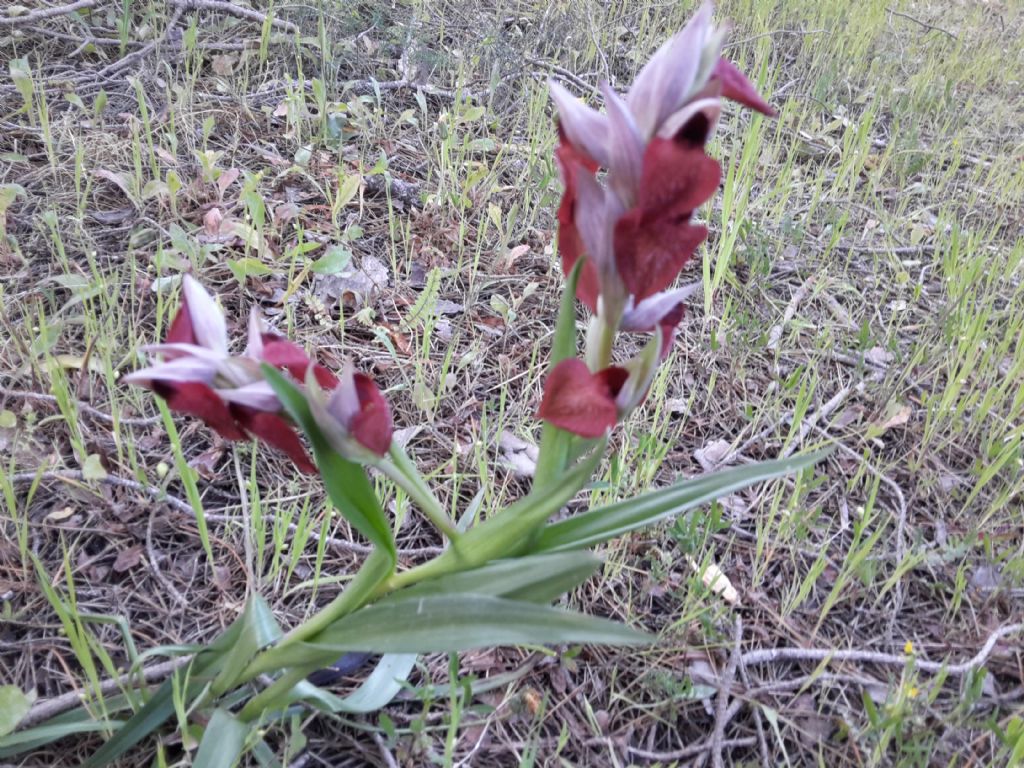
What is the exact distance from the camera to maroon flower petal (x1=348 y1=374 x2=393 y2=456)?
67cm

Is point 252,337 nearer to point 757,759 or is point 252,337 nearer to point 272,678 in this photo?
point 272,678

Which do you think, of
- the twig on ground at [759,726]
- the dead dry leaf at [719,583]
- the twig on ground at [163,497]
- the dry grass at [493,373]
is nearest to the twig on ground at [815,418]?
the dry grass at [493,373]

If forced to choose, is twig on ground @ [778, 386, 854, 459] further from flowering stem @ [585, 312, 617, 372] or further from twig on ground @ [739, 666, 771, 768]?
flowering stem @ [585, 312, 617, 372]

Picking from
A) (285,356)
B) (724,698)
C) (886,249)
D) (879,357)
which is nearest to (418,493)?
(285,356)

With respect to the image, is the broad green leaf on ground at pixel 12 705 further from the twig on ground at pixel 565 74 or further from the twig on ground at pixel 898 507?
the twig on ground at pixel 565 74

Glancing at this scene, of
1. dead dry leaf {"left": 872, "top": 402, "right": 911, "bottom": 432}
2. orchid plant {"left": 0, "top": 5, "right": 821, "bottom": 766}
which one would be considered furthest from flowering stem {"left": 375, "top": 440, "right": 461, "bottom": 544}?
dead dry leaf {"left": 872, "top": 402, "right": 911, "bottom": 432}

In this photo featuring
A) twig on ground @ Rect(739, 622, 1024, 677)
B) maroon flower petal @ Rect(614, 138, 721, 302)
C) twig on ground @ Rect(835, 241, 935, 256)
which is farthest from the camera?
twig on ground @ Rect(835, 241, 935, 256)

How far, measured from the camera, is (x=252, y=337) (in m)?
0.69

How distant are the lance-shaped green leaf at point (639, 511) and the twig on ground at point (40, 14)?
2.17 m

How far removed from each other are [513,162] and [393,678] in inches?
62.6

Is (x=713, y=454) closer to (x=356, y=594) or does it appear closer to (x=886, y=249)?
(x=356, y=594)

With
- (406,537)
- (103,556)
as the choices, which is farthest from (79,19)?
(406,537)

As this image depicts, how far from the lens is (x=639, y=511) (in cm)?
77

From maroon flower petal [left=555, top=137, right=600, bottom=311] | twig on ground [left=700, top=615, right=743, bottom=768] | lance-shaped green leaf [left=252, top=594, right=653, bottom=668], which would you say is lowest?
twig on ground [left=700, top=615, right=743, bottom=768]
